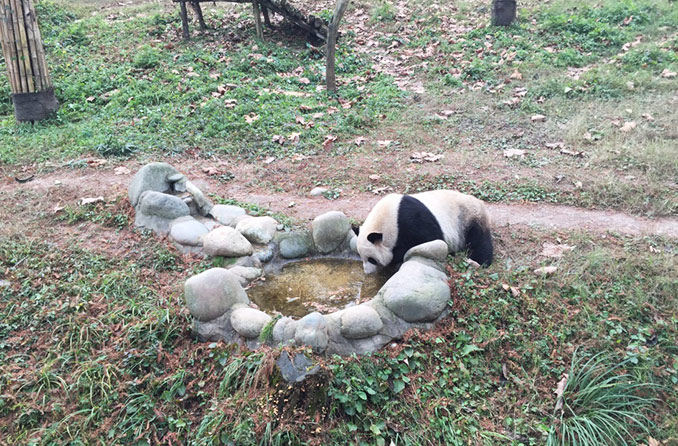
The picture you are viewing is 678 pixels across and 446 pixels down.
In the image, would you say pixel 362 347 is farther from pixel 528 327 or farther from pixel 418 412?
pixel 528 327

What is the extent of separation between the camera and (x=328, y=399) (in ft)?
10.7

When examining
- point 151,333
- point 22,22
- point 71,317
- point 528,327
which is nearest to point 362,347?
point 528,327

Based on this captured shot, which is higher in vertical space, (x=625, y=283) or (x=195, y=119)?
(x=195, y=119)

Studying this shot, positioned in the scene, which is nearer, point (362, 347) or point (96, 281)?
point (362, 347)

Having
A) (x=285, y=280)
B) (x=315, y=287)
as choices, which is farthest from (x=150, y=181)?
(x=315, y=287)

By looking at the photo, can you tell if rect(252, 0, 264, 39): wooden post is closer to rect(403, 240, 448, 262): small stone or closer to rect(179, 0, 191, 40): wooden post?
rect(179, 0, 191, 40): wooden post

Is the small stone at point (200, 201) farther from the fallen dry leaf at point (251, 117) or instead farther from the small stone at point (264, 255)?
the fallen dry leaf at point (251, 117)

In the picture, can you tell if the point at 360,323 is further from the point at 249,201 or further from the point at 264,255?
the point at 249,201

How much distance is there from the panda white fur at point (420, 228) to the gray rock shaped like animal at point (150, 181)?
8.09 ft

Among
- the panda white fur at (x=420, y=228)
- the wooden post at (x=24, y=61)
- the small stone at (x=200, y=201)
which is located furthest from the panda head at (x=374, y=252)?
the wooden post at (x=24, y=61)

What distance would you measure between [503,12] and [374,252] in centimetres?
882

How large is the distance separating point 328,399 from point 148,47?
9827 mm

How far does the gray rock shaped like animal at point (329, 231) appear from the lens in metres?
4.90

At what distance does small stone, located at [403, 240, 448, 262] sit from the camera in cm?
429
